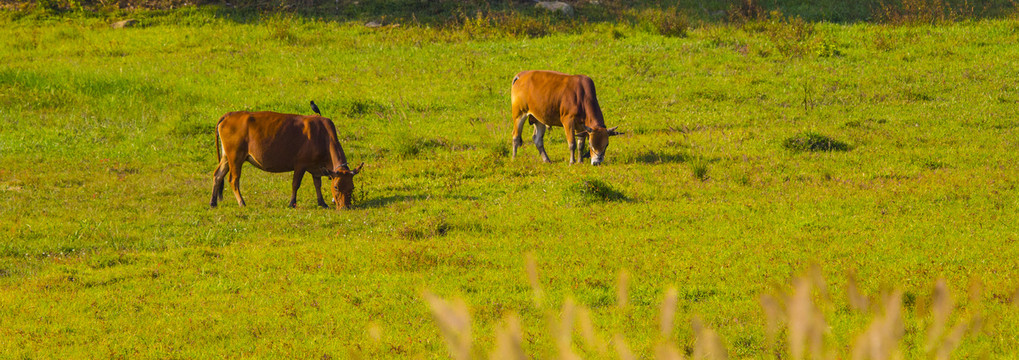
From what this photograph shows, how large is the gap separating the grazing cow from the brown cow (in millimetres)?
4529

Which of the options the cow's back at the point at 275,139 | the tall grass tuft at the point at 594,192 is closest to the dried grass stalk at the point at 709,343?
the tall grass tuft at the point at 594,192

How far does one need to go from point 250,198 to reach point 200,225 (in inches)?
92.4

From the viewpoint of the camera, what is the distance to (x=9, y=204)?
1422cm

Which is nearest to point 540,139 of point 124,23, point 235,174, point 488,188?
point 488,188

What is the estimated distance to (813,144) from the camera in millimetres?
17078

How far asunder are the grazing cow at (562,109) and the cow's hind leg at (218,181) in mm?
5723

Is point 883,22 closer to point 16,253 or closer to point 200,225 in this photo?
point 200,225

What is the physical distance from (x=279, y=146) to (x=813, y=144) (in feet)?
31.8

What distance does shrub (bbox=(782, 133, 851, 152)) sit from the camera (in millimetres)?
17000

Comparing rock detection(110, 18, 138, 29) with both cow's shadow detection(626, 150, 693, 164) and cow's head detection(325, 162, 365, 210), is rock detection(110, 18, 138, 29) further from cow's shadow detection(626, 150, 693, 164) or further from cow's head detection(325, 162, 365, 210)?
cow's shadow detection(626, 150, 693, 164)

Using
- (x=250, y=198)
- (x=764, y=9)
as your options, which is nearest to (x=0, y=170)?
(x=250, y=198)

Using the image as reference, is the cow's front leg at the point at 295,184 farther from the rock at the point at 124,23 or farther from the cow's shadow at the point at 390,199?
the rock at the point at 124,23

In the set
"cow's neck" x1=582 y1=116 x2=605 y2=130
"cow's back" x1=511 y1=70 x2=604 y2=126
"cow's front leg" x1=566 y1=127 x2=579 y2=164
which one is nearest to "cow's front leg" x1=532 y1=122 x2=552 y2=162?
"cow's back" x1=511 y1=70 x2=604 y2=126

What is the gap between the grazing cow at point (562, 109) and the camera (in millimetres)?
16966
